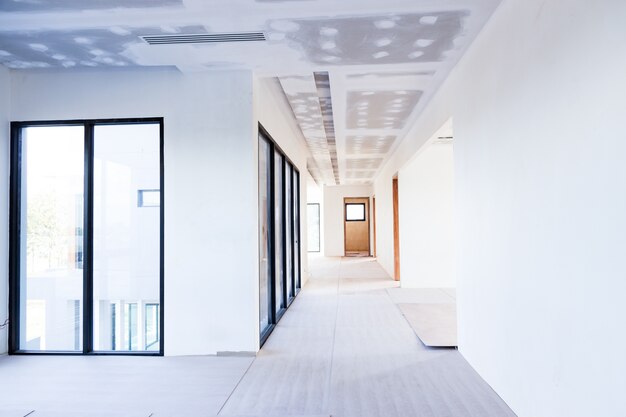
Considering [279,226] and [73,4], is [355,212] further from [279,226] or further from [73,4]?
[73,4]

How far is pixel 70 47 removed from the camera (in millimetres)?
3346

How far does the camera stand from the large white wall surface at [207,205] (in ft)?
13.0

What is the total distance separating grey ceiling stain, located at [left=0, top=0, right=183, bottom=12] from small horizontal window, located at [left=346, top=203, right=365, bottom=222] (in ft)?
46.9

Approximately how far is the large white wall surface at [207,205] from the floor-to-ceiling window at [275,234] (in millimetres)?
555

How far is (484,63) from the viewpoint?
313 centimetres

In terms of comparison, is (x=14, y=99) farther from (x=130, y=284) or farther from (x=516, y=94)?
(x=516, y=94)

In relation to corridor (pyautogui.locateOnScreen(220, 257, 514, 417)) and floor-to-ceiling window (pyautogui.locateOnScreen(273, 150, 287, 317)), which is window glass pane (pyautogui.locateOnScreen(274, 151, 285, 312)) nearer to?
floor-to-ceiling window (pyautogui.locateOnScreen(273, 150, 287, 317))

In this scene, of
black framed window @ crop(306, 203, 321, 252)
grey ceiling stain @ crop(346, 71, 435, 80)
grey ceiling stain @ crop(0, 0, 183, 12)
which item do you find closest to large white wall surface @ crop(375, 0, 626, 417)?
grey ceiling stain @ crop(346, 71, 435, 80)

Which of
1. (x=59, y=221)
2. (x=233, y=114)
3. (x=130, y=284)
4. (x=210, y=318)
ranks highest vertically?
(x=233, y=114)

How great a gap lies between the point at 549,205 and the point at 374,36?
1.83 meters

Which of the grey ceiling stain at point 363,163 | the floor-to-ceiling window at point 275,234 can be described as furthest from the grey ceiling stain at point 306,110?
the grey ceiling stain at point 363,163

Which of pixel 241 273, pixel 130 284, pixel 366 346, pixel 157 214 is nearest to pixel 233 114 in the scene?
pixel 157 214

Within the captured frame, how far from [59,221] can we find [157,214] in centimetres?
107

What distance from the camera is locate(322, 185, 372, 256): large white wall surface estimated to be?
15797 millimetres
